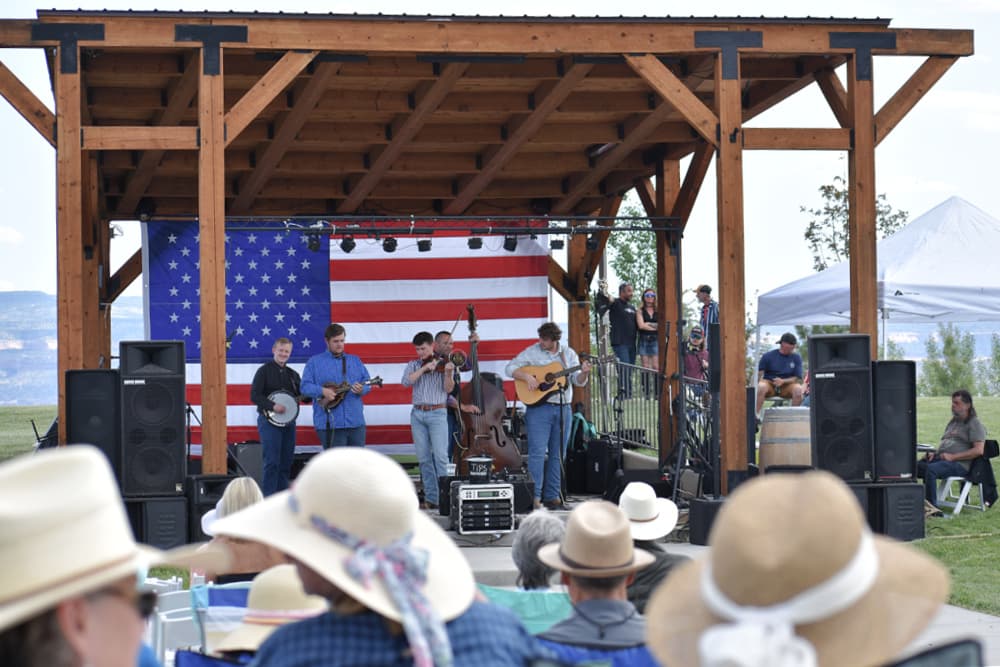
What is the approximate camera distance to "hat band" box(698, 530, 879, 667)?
1.67m

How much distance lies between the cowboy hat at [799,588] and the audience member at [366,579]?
594 mm

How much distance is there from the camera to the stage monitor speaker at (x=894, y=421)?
9.41 metres

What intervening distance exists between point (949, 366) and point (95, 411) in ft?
88.2

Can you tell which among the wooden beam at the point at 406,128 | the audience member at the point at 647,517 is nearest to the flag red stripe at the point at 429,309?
the wooden beam at the point at 406,128

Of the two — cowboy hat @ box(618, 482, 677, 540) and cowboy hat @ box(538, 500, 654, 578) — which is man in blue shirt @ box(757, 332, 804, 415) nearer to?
cowboy hat @ box(618, 482, 677, 540)

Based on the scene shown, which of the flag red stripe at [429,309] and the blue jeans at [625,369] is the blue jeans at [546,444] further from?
the flag red stripe at [429,309]

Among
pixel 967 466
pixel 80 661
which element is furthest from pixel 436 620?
pixel 967 466

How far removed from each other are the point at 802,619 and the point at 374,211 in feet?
45.3

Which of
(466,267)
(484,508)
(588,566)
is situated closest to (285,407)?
(484,508)

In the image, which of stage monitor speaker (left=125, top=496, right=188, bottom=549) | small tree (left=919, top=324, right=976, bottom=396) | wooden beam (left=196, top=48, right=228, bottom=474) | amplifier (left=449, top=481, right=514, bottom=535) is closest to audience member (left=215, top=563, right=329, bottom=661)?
stage monitor speaker (left=125, top=496, right=188, bottom=549)

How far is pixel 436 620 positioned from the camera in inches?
90.2

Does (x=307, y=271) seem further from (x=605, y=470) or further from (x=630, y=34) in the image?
(x=630, y=34)

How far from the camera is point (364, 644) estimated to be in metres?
2.30

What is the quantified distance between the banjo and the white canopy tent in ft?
18.0
